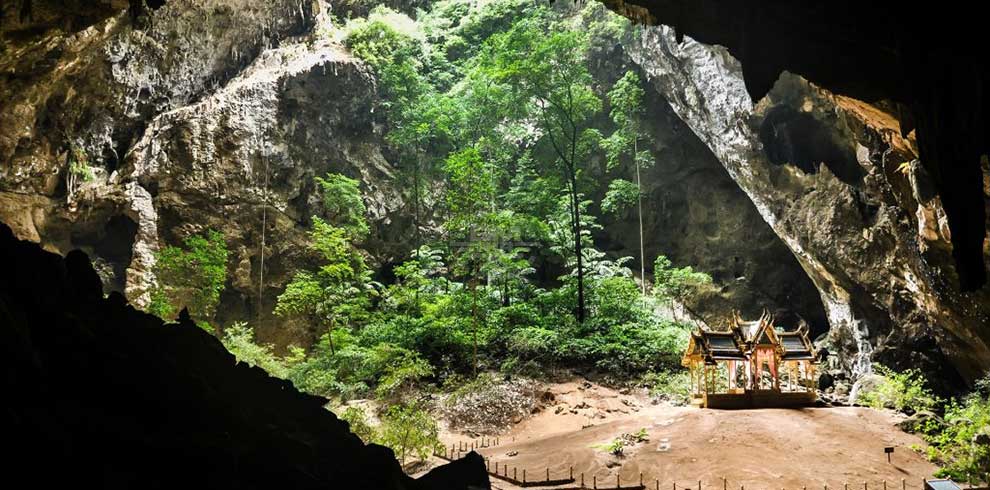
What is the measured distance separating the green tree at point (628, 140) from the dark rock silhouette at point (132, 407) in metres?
23.5

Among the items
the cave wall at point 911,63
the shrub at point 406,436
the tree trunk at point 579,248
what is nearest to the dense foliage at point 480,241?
the shrub at point 406,436

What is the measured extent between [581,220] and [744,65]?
19171 mm

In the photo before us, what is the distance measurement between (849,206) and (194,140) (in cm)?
2241

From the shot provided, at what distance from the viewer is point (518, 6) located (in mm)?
34156

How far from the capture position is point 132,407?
474 centimetres

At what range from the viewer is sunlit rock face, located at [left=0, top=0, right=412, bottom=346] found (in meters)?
18.6

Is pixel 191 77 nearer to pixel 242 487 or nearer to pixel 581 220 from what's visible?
pixel 581 220

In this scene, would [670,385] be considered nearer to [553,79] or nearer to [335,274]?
[335,274]

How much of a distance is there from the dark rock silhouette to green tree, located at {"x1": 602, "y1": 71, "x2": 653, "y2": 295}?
23550 millimetres

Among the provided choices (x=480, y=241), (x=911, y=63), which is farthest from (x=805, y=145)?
(x=911, y=63)

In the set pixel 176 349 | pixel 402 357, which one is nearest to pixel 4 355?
pixel 176 349

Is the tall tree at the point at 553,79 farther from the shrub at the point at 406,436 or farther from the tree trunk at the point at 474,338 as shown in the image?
the shrub at the point at 406,436

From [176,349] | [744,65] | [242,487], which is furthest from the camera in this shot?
[744,65]

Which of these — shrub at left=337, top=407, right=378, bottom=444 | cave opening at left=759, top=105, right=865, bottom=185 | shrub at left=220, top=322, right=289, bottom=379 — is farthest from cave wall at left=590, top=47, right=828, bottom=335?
shrub at left=220, top=322, right=289, bottom=379
